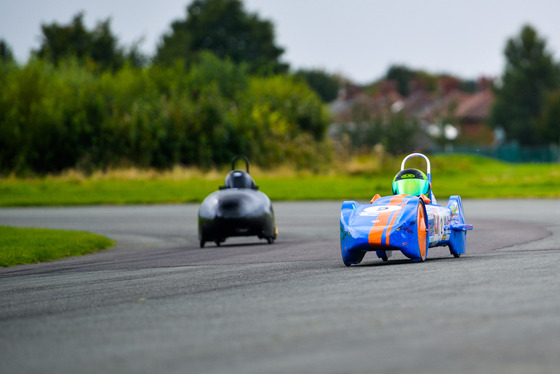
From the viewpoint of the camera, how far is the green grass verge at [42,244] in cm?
1677

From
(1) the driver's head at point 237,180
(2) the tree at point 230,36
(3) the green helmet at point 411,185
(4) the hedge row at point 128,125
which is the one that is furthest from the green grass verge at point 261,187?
(2) the tree at point 230,36

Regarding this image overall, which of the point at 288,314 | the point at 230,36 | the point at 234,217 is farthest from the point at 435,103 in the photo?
the point at 288,314

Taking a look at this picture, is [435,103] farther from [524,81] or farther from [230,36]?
[230,36]

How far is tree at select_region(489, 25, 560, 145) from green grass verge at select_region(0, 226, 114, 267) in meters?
90.6

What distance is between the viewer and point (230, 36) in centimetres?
10156

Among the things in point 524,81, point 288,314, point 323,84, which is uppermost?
point 323,84

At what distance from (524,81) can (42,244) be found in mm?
94833

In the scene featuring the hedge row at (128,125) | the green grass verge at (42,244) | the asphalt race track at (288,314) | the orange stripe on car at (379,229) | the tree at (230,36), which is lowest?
the asphalt race track at (288,314)

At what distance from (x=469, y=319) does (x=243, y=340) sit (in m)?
1.66

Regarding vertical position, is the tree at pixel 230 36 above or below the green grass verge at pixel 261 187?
above

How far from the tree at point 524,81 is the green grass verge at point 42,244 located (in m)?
90.6

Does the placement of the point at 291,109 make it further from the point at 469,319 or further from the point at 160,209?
the point at 469,319

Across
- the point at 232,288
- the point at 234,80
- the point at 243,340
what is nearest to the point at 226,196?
the point at 232,288

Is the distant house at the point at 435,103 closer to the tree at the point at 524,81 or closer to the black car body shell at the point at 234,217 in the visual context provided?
the tree at the point at 524,81
